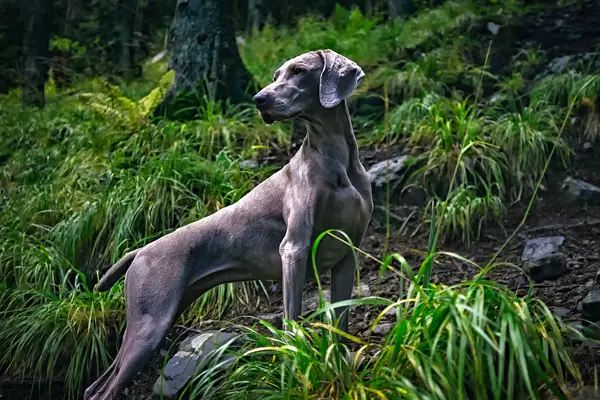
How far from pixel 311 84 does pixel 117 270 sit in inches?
60.0

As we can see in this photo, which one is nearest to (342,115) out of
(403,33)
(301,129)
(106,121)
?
(301,129)

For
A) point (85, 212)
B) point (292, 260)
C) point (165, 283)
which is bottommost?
point (85, 212)

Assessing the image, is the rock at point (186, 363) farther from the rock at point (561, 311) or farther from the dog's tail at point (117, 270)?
the rock at point (561, 311)

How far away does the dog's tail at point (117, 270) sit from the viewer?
12.2 feet

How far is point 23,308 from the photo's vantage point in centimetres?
492

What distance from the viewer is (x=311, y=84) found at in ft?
10.7

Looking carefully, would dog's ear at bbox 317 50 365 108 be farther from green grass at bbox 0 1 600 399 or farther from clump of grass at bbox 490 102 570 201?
clump of grass at bbox 490 102 570 201

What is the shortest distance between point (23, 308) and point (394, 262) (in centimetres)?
290

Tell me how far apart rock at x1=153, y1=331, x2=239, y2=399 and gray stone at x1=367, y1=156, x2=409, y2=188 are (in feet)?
7.74

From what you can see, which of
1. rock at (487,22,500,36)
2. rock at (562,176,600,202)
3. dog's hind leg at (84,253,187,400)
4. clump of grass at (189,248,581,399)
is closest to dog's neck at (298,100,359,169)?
clump of grass at (189,248,581,399)

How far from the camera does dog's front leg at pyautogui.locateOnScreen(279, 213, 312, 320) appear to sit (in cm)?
320

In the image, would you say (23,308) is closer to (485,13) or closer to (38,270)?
(38,270)

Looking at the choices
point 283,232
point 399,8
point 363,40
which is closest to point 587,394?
point 283,232

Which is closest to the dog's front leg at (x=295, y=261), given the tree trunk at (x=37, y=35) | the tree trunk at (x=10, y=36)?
the tree trunk at (x=37, y=35)
